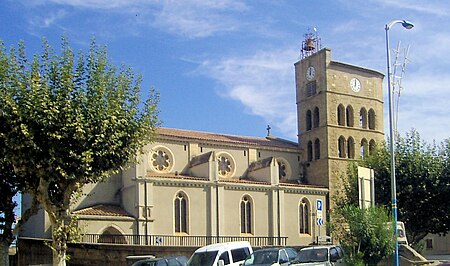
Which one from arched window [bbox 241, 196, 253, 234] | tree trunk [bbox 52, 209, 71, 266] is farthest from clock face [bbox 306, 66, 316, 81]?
tree trunk [bbox 52, 209, 71, 266]

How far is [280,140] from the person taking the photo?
64500mm

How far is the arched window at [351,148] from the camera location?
61250 millimetres

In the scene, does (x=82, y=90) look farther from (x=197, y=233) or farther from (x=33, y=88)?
(x=197, y=233)

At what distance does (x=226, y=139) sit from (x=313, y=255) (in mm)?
31552

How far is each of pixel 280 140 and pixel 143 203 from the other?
20517mm

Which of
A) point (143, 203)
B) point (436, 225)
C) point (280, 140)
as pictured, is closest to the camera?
point (436, 225)

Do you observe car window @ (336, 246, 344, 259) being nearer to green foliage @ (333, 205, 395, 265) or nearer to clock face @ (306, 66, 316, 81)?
green foliage @ (333, 205, 395, 265)

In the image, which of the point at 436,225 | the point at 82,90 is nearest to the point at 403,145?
the point at 436,225

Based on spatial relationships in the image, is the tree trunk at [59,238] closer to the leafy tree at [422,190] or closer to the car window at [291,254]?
the car window at [291,254]

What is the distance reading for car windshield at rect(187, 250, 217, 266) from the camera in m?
27.3

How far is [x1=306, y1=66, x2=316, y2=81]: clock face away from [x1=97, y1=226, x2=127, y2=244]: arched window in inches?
998

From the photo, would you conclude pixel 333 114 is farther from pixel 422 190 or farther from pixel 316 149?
pixel 422 190

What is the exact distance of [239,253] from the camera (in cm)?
2838

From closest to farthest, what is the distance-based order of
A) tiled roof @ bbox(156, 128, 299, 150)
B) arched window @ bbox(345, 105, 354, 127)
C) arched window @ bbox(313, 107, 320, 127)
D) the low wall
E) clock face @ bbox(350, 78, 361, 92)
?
the low wall < tiled roof @ bbox(156, 128, 299, 150) < arched window @ bbox(313, 107, 320, 127) < arched window @ bbox(345, 105, 354, 127) < clock face @ bbox(350, 78, 361, 92)
